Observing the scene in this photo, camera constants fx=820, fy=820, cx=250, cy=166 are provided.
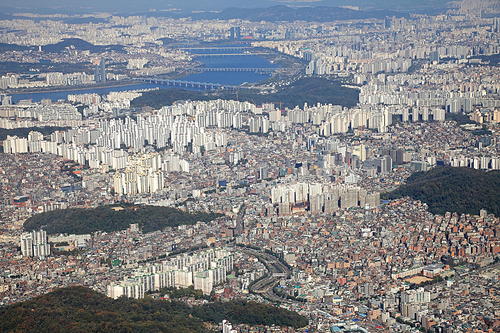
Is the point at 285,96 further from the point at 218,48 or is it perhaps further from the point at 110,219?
the point at 218,48

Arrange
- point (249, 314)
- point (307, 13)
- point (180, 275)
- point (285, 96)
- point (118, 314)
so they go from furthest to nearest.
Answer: point (307, 13) < point (285, 96) < point (180, 275) < point (249, 314) < point (118, 314)

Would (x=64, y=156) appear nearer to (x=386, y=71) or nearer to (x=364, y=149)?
(x=364, y=149)

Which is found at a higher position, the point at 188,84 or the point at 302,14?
the point at 302,14

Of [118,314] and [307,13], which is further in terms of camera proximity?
[307,13]

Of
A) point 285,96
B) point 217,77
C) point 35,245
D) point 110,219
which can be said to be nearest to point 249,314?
point 35,245

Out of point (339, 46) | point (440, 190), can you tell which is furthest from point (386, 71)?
point (440, 190)

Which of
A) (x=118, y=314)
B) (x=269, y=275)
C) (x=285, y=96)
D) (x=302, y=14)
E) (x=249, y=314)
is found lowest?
(x=269, y=275)

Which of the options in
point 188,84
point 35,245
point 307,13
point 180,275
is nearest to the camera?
point 180,275

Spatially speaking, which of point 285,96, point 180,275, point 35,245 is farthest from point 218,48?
point 180,275
